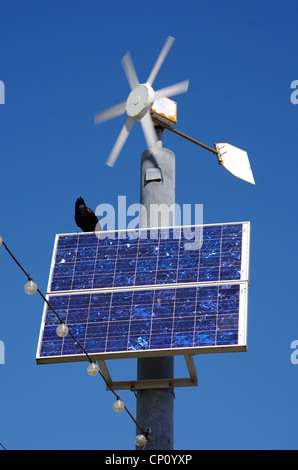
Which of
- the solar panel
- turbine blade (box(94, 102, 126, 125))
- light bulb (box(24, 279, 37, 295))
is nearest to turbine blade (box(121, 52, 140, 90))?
turbine blade (box(94, 102, 126, 125))

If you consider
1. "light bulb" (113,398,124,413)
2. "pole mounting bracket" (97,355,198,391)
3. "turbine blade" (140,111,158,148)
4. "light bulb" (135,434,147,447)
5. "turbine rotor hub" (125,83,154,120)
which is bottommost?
"light bulb" (113,398,124,413)

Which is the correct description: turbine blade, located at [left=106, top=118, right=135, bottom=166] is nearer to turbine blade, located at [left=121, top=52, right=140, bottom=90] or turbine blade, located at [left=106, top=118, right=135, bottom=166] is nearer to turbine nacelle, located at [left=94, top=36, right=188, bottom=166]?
turbine nacelle, located at [left=94, top=36, right=188, bottom=166]

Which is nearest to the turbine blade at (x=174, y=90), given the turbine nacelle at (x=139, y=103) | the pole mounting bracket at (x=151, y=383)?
the turbine nacelle at (x=139, y=103)

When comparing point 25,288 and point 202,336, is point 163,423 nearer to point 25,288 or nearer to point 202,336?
point 202,336

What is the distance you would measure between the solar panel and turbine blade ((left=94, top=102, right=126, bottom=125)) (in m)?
4.21

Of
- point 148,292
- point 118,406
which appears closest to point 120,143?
point 148,292

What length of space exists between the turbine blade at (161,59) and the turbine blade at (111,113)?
103 cm

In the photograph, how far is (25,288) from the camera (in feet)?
66.9

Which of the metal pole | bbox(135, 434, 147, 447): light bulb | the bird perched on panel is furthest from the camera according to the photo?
the bird perched on panel

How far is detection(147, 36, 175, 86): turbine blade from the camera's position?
30312 mm

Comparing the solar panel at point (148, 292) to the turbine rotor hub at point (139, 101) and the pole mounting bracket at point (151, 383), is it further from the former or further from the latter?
the turbine rotor hub at point (139, 101)

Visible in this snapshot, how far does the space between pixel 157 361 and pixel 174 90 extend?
7928 mm
